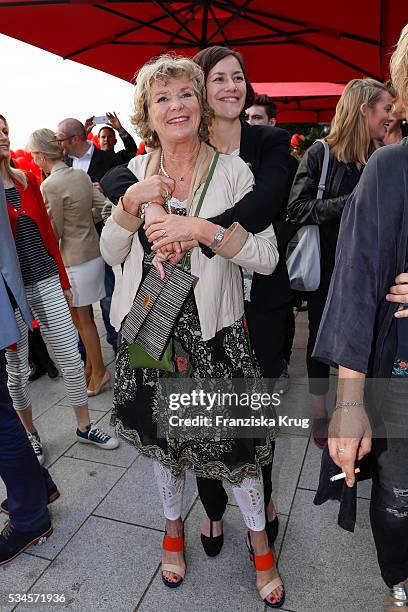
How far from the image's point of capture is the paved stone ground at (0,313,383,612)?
1941mm

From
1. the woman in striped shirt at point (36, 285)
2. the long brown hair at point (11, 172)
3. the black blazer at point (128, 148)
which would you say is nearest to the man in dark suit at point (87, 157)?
the black blazer at point (128, 148)

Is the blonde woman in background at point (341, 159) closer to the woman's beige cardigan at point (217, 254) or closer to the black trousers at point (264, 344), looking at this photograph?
the black trousers at point (264, 344)

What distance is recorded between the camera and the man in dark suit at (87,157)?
409 centimetres

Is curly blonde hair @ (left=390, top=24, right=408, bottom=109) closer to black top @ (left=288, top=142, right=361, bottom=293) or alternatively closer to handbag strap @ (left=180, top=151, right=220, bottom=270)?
handbag strap @ (left=180, top=151, right=220, bottom=270)

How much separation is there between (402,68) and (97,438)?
2.64 metres

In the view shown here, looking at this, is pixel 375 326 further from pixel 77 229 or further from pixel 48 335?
pixel 77 229

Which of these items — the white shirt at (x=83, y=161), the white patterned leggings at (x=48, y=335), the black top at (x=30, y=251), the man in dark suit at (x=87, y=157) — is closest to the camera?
the black top at (x=30, y=251)

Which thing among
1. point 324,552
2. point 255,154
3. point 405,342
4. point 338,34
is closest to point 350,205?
point 405,342

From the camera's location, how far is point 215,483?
2.03 m

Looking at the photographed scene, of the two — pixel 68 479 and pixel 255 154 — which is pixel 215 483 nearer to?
pixel 68 479

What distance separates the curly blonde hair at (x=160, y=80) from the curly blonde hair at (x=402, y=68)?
2.28 ft

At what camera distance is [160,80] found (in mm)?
1600

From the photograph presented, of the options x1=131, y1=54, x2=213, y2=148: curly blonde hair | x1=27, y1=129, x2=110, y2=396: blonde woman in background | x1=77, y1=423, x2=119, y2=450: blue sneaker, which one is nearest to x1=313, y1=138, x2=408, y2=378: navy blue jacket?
x1=131, y1=54, x2=213, y2=148: curly blonde hair

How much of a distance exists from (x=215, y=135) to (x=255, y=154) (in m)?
0.19
